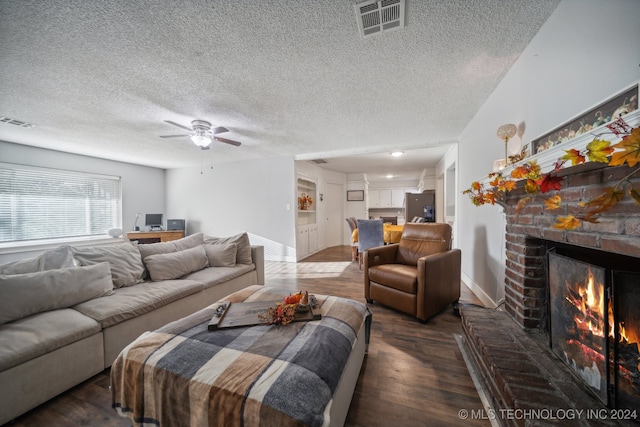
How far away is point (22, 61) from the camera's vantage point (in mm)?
1779

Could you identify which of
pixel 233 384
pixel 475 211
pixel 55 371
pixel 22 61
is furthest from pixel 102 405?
pixel 475 211

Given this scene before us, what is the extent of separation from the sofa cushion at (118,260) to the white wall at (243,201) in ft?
9.82

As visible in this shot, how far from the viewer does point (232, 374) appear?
0.90 meters

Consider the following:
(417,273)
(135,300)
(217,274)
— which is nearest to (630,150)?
(417,273)

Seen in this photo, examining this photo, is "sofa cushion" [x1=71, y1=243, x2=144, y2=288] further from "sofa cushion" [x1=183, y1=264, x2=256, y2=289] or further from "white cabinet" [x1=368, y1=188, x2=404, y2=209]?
"white cabinet" [x1=368, y1=188, x2=404, y2=209]

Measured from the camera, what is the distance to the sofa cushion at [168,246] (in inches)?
95.3

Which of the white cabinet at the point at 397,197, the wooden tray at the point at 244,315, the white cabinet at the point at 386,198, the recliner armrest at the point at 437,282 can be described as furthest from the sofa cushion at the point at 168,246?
the white cabinet at the point at 397,197

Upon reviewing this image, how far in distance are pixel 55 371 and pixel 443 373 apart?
246 centimetres

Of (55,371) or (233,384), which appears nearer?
(233,384)

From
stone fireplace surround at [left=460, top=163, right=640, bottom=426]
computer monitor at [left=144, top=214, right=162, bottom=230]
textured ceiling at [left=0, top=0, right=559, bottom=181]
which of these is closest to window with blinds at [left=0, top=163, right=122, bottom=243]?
computer monitor at [left=144, top=214, right=162, bottom=230]

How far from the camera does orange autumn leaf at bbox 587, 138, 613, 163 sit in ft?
2.25

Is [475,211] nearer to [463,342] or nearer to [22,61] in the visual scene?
[463,342]

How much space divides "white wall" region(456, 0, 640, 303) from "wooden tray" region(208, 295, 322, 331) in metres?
1.92

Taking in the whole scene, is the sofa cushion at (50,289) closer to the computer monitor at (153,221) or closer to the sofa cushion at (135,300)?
the sofa cushion at (135,300)
